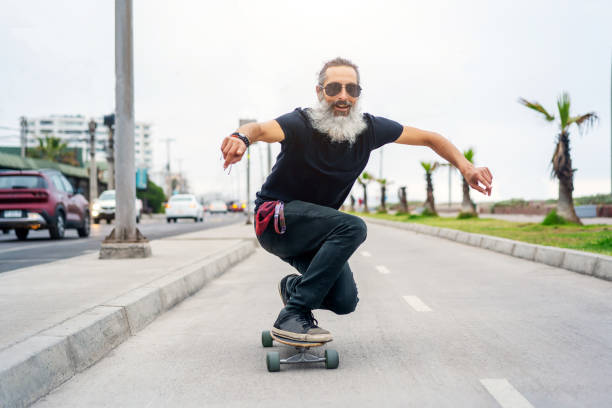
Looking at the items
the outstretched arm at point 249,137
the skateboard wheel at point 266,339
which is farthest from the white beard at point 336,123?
the skateboard wheel at point 266,339

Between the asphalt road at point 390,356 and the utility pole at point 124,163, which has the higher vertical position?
the utility pole at point 124,163

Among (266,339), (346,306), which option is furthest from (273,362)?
(266,339)

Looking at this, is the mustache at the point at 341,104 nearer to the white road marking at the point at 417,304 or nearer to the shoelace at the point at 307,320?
the shoelace at the point at 307,320

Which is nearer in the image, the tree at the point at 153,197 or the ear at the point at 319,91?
the ear at the point at 319,91

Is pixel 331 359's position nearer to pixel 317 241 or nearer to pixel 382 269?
pixel 317 241

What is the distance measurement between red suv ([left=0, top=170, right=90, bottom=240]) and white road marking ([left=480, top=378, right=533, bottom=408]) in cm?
1532

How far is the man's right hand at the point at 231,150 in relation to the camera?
3.40 m

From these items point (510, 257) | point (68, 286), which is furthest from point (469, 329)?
point (510, 257)

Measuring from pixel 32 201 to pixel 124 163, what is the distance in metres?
7.91

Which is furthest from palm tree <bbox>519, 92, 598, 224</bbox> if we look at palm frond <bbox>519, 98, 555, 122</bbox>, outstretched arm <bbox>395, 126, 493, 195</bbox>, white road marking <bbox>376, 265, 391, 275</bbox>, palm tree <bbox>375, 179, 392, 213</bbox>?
palm tree <bbox>375, 179, 392, 213</bbox>

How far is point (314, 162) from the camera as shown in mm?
4062

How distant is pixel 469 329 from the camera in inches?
212

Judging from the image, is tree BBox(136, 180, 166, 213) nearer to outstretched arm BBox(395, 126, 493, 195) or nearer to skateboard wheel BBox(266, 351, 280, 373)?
outstretched arm BBox(395, 126, 493, 195)

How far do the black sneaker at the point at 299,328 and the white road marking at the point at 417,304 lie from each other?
8.41ft
